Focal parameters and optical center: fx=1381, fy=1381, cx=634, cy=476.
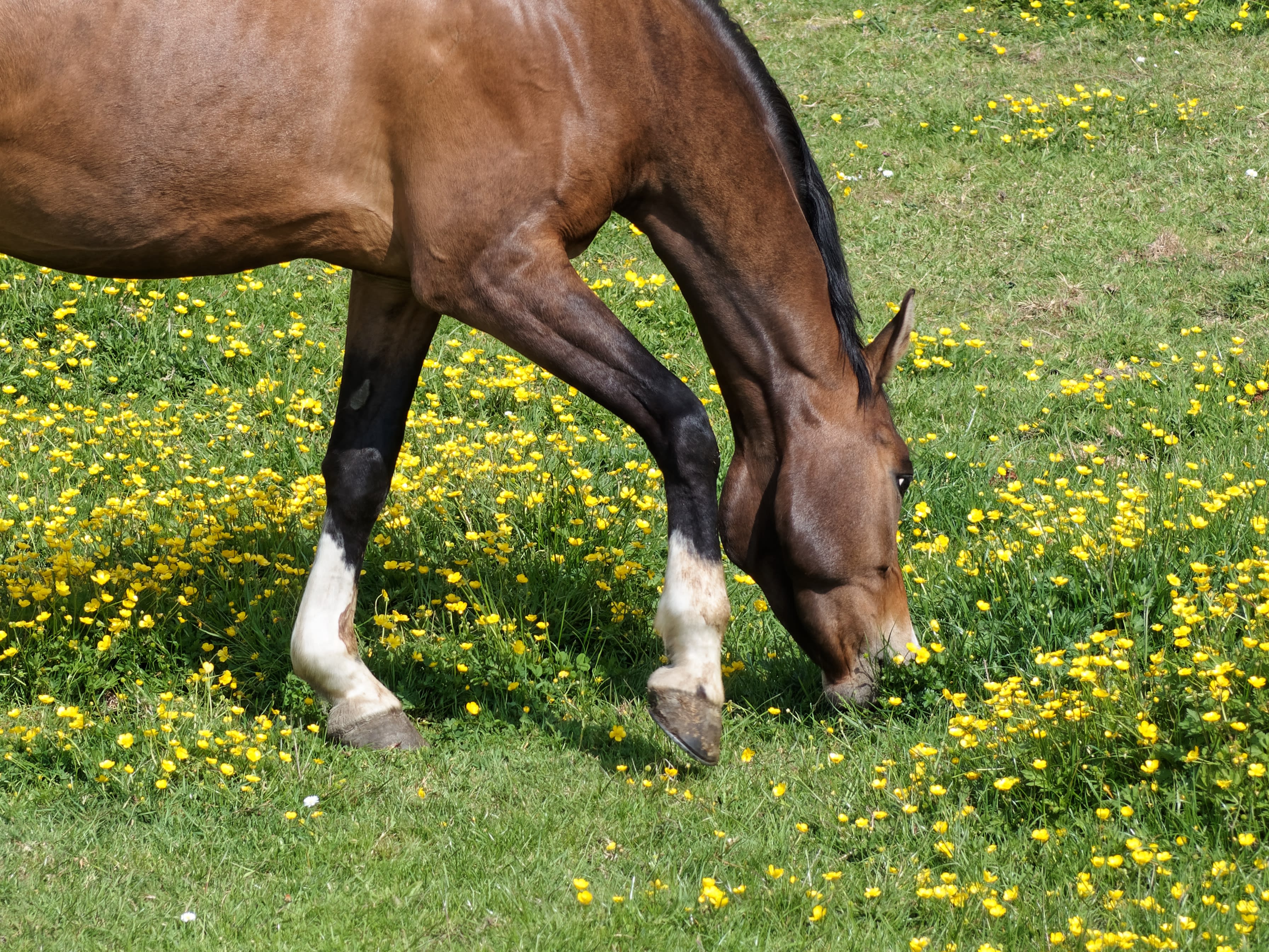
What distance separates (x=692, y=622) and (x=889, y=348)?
1119mm

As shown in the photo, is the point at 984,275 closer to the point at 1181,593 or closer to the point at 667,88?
the point at 1181,593

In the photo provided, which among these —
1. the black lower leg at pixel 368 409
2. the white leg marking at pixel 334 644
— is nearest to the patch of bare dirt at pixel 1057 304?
the black lower leg at pixel 368 409

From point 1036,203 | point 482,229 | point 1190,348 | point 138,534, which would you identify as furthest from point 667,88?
point 1036,203

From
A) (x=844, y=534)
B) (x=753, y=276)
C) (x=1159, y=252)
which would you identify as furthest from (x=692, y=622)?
(x=1159, y=252)

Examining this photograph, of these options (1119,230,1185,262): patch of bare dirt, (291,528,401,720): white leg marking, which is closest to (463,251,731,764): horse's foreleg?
(291,528,401,720): white leg marking

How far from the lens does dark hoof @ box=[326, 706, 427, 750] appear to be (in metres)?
4.20

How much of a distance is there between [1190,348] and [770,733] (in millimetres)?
4126

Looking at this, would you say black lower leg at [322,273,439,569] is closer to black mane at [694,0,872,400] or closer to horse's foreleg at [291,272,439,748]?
horse's foreleg at [291,272,439,748]

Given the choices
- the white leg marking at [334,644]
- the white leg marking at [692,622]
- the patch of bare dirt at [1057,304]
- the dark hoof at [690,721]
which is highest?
the white leg marking at [692,622]

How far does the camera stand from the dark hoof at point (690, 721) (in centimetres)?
371

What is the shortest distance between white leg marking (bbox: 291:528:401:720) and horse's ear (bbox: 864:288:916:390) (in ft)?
5.88

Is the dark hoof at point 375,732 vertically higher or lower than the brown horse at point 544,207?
lower

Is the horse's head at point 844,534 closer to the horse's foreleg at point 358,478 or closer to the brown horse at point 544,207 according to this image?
the brown horse at point 544,207

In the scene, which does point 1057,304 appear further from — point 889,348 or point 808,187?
point 808,187
